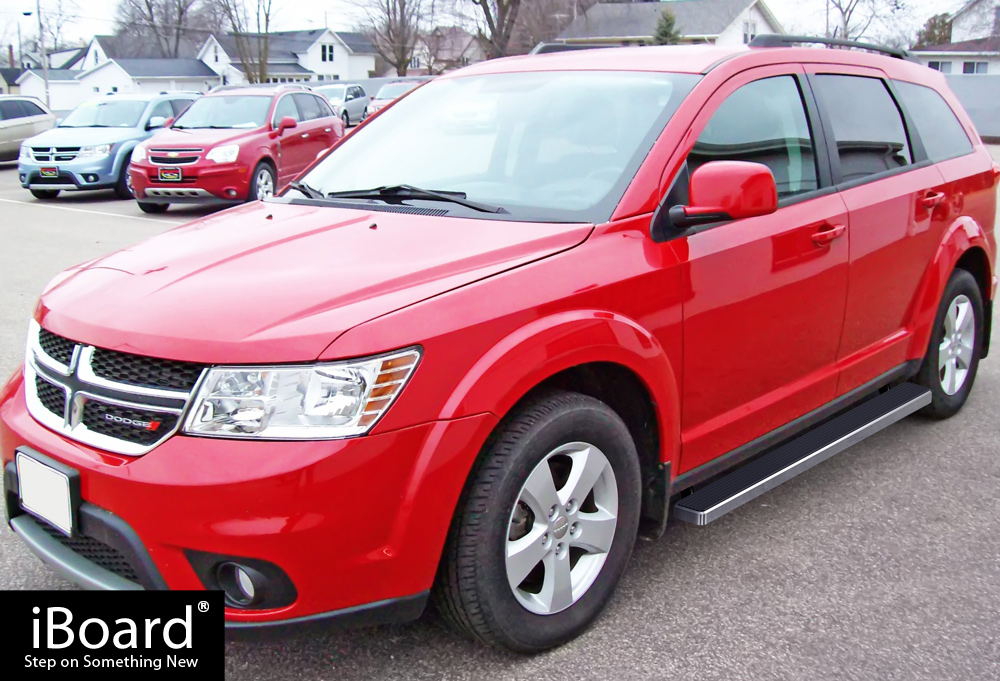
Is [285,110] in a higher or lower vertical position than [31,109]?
higher

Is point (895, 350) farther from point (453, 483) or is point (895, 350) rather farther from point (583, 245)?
point (453, 483)

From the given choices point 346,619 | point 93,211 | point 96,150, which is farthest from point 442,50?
point 346,619

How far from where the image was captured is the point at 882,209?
4.00 metres

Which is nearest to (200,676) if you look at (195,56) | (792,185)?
(792,185)

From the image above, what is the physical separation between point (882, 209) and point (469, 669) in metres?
2.54

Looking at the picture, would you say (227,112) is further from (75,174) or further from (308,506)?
(308,506)

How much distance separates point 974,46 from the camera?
2520 inches

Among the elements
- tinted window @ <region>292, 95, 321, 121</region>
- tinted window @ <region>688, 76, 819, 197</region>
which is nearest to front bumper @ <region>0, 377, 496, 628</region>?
tinted window @ <region>688, 76, 819, 197</region>

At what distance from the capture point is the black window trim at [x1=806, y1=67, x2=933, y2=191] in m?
3.87

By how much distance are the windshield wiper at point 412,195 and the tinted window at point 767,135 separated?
0.71 meters

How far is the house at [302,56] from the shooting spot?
85.3 metres

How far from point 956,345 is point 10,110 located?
22.6 metres

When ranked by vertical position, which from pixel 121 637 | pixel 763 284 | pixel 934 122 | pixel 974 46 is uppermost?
pixel 974 46

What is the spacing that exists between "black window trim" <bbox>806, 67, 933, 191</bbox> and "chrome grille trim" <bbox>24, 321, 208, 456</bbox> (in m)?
2.68
